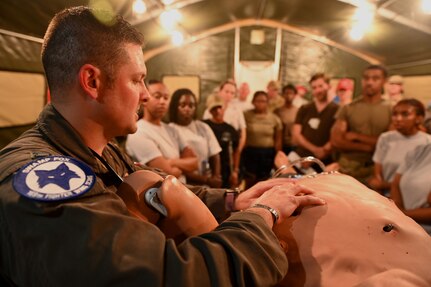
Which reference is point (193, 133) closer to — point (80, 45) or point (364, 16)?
point (80, 45)

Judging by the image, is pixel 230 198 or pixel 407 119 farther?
pixel 407 119

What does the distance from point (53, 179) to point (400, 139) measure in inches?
101

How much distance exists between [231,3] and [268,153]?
10.0 ft

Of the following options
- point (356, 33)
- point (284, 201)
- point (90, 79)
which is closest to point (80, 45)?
point (90, 79)

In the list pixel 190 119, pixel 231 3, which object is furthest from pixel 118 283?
pixel 231 3

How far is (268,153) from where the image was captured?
14.3 feet

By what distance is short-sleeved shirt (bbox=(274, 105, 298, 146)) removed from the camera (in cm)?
474

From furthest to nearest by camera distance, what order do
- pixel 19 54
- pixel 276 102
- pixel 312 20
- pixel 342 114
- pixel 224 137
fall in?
1. pixel 312 20
2. pixel 276 102
3. pixel 224 137
4. pixel 342 114
5. pixel 19 54

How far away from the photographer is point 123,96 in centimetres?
104

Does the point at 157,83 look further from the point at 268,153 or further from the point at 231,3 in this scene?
the point at 231,3

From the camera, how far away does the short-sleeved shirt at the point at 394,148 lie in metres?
2.51

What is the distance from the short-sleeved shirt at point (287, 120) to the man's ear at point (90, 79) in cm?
393

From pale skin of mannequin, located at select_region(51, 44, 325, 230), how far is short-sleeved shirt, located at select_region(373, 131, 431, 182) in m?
1.82

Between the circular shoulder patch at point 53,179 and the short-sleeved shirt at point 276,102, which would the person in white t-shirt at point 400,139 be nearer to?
the circular shoulder patch at point 53,179
